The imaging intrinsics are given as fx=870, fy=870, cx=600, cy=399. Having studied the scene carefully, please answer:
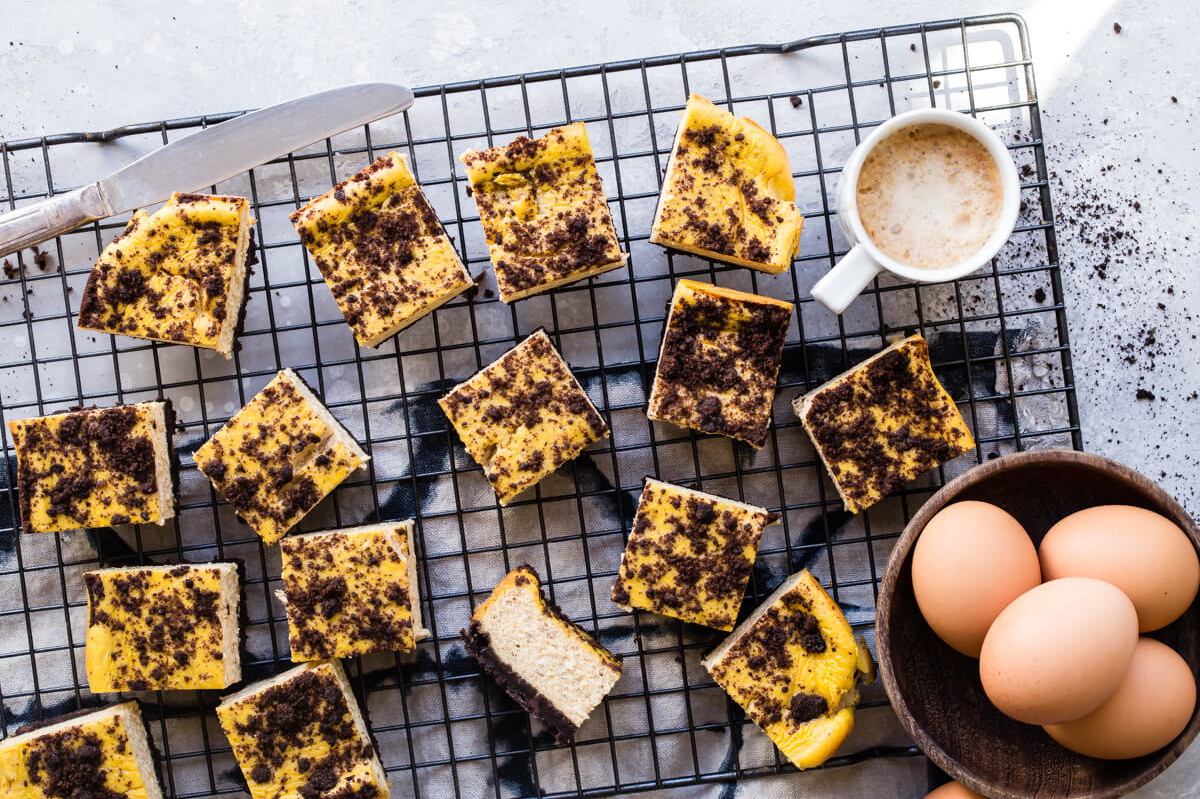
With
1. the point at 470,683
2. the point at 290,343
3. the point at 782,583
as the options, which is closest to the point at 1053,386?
the point at 782,583

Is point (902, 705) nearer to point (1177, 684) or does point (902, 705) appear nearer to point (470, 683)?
point (1177, 684)

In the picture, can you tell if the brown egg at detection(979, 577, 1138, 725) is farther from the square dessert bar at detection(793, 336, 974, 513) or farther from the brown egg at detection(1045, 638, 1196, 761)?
the square dessert bar at detection(793, 336, 974, 513)

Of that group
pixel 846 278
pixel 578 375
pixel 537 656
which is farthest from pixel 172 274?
pixel 846 278

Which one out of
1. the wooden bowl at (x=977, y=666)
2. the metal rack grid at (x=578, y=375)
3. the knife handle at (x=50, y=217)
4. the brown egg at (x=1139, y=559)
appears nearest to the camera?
the brown egg at (x=1139, y=559)

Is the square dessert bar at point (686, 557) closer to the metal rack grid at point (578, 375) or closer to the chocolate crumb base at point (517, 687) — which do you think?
the metal rack grid at point (578, 375)

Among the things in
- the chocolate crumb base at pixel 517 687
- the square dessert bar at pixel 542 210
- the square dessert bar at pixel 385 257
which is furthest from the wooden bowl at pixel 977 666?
the square dessert bar at pixel 385 257

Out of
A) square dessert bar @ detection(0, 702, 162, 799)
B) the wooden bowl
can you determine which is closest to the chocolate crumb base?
the wooden bowl
